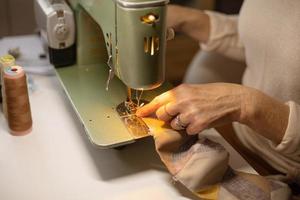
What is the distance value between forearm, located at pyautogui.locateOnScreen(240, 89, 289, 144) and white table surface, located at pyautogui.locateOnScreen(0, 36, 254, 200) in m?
0.10

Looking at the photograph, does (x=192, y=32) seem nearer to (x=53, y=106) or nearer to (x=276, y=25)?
(x=276, y=25)

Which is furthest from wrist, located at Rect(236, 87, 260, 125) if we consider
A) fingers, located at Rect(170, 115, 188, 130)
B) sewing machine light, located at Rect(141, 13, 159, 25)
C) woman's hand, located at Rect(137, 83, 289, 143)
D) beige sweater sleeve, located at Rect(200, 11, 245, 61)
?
beige sweater sleeve, located at Rect(200, 11, 245, 61)

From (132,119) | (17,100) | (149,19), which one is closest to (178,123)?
(132,119)

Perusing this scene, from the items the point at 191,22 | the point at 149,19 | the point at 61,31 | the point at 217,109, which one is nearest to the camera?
the point at 149,19

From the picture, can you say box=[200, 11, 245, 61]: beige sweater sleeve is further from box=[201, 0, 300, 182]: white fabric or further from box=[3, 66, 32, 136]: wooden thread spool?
box=[3, 66, 32, 136]: wooden thread spool

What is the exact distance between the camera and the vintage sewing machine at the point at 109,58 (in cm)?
84

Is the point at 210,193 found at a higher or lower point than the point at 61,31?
lower

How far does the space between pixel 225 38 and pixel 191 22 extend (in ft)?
0.39

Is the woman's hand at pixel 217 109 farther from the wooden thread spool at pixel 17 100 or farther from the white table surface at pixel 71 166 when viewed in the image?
the wooden thread spool at pixel 17 100

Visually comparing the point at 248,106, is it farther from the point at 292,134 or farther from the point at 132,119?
the point at 132,119

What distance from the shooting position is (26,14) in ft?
5.96

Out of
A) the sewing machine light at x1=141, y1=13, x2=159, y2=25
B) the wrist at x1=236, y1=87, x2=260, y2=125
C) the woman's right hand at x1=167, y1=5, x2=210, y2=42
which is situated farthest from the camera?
the woman's right hand at x1=167, y1=5, x2=210, y2=42

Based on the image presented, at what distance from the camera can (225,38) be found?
140 centimetres

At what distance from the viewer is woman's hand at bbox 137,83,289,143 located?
3.02ft
